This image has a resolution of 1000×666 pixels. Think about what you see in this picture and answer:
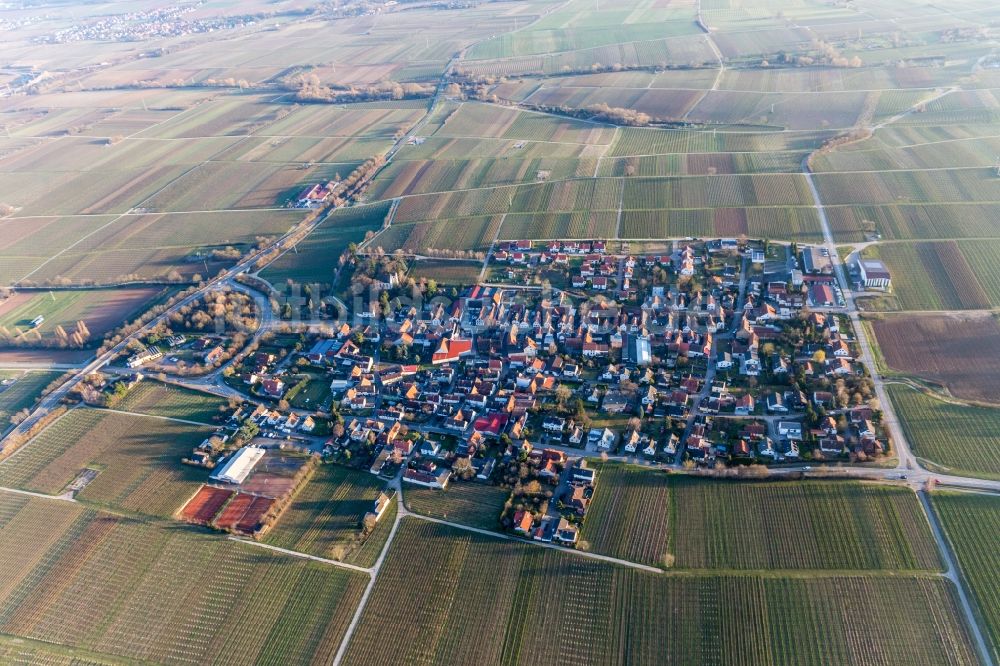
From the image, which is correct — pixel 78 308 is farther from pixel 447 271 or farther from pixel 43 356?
pixel 447 271

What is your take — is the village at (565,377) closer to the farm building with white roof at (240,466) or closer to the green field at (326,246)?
the farm building with white roof at (240,466)

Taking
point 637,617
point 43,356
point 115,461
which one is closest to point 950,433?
point 637,617

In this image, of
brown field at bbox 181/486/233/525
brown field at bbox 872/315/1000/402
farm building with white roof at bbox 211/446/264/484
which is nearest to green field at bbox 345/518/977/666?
brown field at bbox 181/486/233/525

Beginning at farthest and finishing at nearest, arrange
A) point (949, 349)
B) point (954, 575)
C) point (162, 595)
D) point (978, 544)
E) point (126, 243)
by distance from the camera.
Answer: point (126, 243) → point (949, 349) → point (162, 595) → point (978, 544) → point (954, 575)

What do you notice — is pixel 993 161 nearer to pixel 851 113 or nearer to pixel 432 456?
pixel 851 113

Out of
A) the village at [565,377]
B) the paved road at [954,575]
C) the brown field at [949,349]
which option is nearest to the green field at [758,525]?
the paved road at [954,575]

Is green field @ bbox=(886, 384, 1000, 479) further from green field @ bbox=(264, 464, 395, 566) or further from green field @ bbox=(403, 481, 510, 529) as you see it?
green field @ bbox=(264, 464, 395, 566)

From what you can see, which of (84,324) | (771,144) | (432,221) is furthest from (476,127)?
(84,324)
